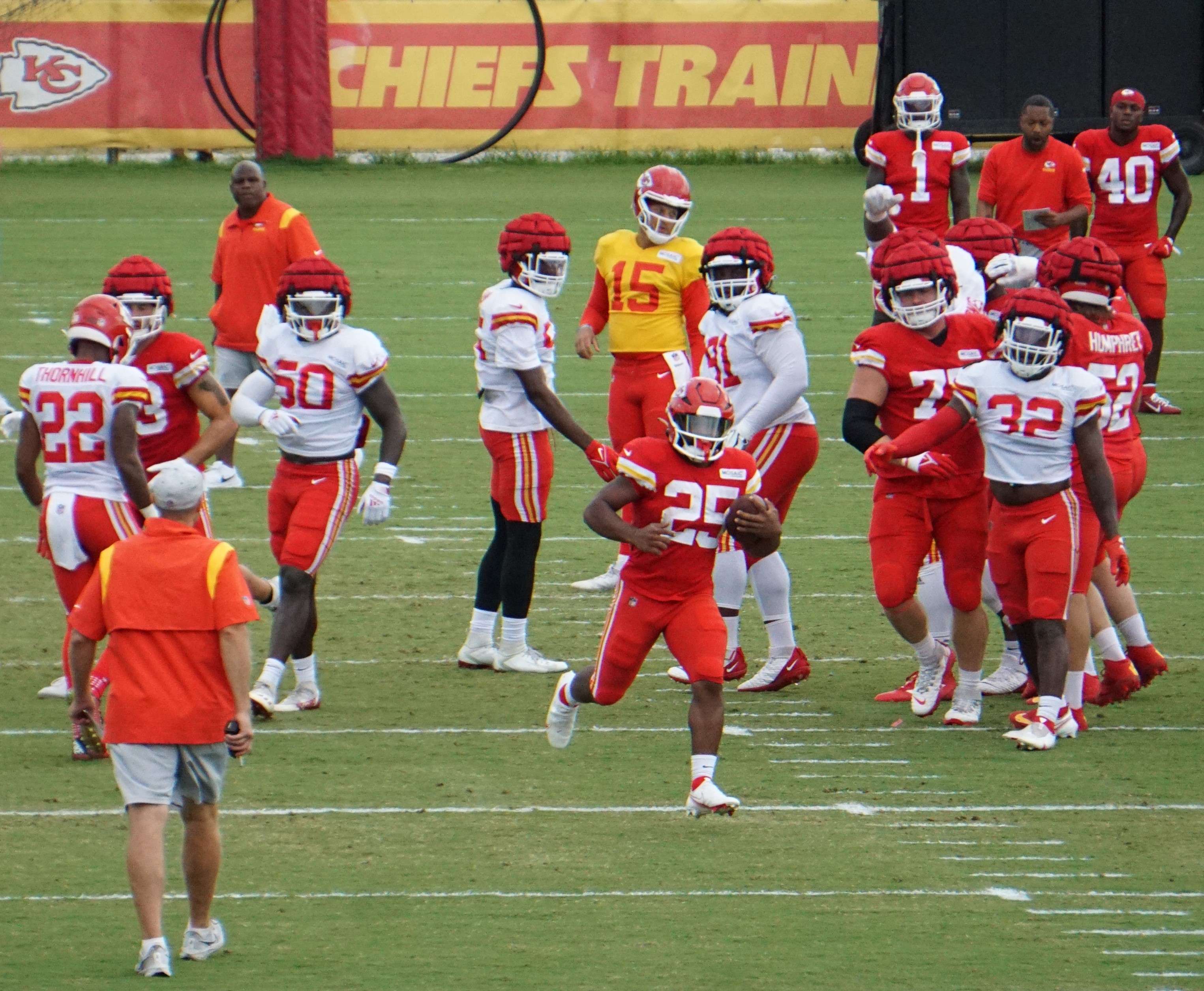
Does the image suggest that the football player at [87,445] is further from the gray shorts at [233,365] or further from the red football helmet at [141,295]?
the gray shorts at [233,365]

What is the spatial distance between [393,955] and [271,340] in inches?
123

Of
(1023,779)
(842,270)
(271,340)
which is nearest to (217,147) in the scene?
(842,270)

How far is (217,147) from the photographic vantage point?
84.4 feet

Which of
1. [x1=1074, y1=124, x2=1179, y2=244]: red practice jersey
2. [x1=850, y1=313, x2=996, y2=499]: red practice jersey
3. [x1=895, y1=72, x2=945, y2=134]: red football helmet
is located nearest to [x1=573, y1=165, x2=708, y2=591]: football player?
[x1=850, y1=313, x2=996, y2=499]: red practice jersey

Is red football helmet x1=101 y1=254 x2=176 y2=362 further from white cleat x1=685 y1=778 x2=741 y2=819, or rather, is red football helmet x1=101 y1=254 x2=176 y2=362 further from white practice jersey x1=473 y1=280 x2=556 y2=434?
white cleat x1=685 y1=778 x2=741 y2=819

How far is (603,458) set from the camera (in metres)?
7.94

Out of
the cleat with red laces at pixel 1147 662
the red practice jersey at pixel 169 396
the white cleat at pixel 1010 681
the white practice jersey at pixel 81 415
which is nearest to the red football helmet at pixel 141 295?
the red practice jersey at pixel 169 396

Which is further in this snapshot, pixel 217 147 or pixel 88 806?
pixel 217 147

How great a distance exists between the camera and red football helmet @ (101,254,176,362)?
26.0ft

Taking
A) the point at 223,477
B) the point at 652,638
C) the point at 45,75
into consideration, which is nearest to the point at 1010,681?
the point at 652,638

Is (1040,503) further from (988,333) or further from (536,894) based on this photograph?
(536,894)

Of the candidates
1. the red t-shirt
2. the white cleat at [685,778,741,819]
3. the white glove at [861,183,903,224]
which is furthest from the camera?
the red t-shirt

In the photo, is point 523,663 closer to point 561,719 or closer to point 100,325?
point 561,719

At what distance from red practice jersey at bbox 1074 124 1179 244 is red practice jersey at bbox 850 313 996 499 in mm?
6471
